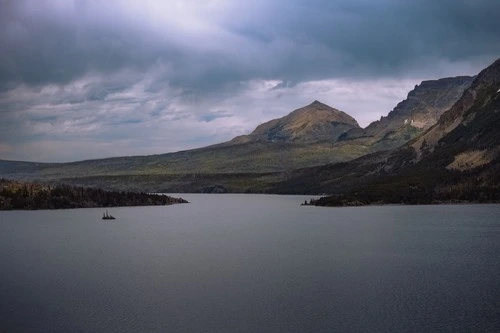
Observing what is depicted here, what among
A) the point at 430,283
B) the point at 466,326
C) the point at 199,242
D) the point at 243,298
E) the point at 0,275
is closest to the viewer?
the point at 466,326

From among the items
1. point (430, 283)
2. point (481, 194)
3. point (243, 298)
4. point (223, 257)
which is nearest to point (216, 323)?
point (243, 298)

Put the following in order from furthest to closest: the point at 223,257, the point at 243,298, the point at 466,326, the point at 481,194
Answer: the point at 481,194, the point at 223,257, the point at 243,298, the point at 466,326

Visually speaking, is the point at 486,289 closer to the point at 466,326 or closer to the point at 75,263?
the point at 466,326

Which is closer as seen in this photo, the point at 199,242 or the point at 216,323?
the point at 216,323

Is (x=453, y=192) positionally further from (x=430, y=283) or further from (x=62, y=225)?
(x=430, y=283)

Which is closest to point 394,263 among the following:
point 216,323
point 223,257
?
point 223,257

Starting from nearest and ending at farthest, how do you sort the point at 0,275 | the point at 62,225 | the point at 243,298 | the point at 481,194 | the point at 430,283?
the point at 243,298 < the point at 430,283 < the point at 0,275 < the point at 62,225 < the point at 481,194
